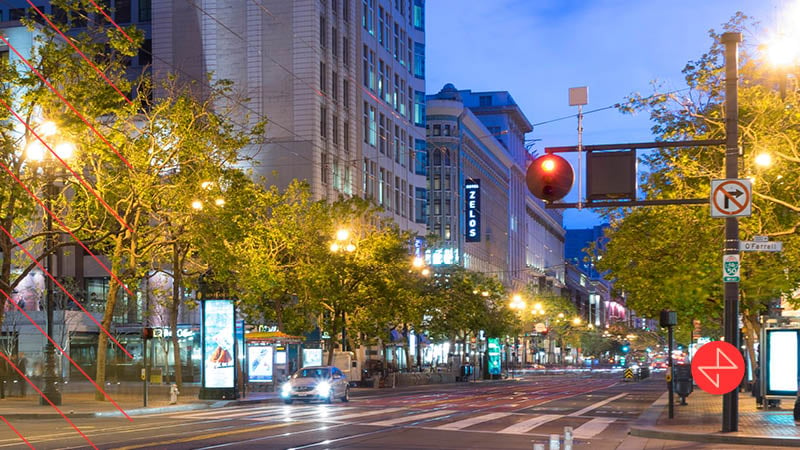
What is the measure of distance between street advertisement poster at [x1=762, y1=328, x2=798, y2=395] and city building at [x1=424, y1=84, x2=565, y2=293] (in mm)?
67860

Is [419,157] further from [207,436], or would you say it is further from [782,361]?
[207,436]

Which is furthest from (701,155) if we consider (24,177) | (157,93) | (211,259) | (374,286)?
(157,93)

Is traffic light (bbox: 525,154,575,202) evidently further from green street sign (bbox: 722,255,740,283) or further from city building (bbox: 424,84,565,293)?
city building (bbox: 424,84,565,293)

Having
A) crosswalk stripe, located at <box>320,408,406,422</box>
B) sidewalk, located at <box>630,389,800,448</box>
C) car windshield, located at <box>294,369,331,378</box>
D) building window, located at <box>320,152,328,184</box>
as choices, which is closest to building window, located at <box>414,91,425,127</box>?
building window, located at <box>320,152,328,184</box>

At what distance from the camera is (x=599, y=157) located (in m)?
18.9

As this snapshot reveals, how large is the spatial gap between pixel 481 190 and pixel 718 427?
109947 millimetres

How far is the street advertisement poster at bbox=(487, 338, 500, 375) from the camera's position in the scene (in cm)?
8744

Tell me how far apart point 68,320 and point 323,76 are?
24.1m

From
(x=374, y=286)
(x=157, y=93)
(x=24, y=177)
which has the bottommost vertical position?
(x=374, y=286)

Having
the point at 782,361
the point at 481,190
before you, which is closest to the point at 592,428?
the point at 782,361

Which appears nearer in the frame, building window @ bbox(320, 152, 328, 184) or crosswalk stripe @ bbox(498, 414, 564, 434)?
crosswalk stripe @ bbox(498, 414, 564, 434)

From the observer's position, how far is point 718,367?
62.7 feet

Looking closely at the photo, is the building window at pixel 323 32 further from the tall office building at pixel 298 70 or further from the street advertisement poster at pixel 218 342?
the street advertisement poster at pixel 218 342

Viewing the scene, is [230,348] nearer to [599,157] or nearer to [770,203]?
[770,203]
